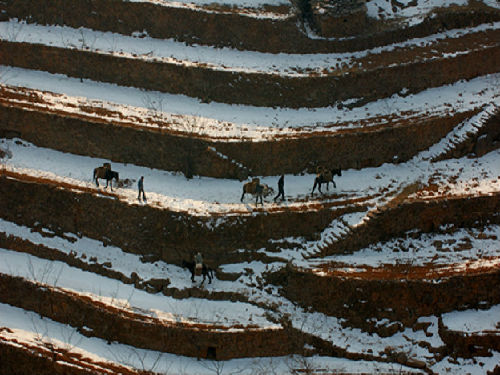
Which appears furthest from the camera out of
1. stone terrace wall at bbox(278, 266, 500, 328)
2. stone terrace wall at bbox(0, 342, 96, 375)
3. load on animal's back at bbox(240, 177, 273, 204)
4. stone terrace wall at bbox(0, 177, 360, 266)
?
stone terrace wall at bbox(0, 177, 360, 266)

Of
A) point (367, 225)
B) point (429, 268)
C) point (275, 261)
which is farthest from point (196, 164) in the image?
point (429, 268)

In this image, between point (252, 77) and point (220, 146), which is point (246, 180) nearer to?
point (220, 146)

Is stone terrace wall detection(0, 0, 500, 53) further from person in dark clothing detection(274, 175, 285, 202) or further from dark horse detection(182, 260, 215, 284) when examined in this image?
dark horse detection(182, 260, 215, 284)

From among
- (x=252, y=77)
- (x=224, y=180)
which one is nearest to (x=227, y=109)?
(x=252, y=77)

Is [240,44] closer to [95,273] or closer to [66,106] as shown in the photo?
[66,106]

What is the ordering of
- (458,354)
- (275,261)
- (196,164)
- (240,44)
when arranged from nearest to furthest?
(458,354)
(275,261)
(196,164)
(240,44)

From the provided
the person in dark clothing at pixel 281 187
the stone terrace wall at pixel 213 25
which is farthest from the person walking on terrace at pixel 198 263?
the stone terrace wall at pixel 213 25

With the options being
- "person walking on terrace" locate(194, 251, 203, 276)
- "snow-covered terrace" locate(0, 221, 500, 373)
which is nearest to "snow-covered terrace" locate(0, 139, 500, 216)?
"person walking on terrace" locate(194, 251, 203, 276)
